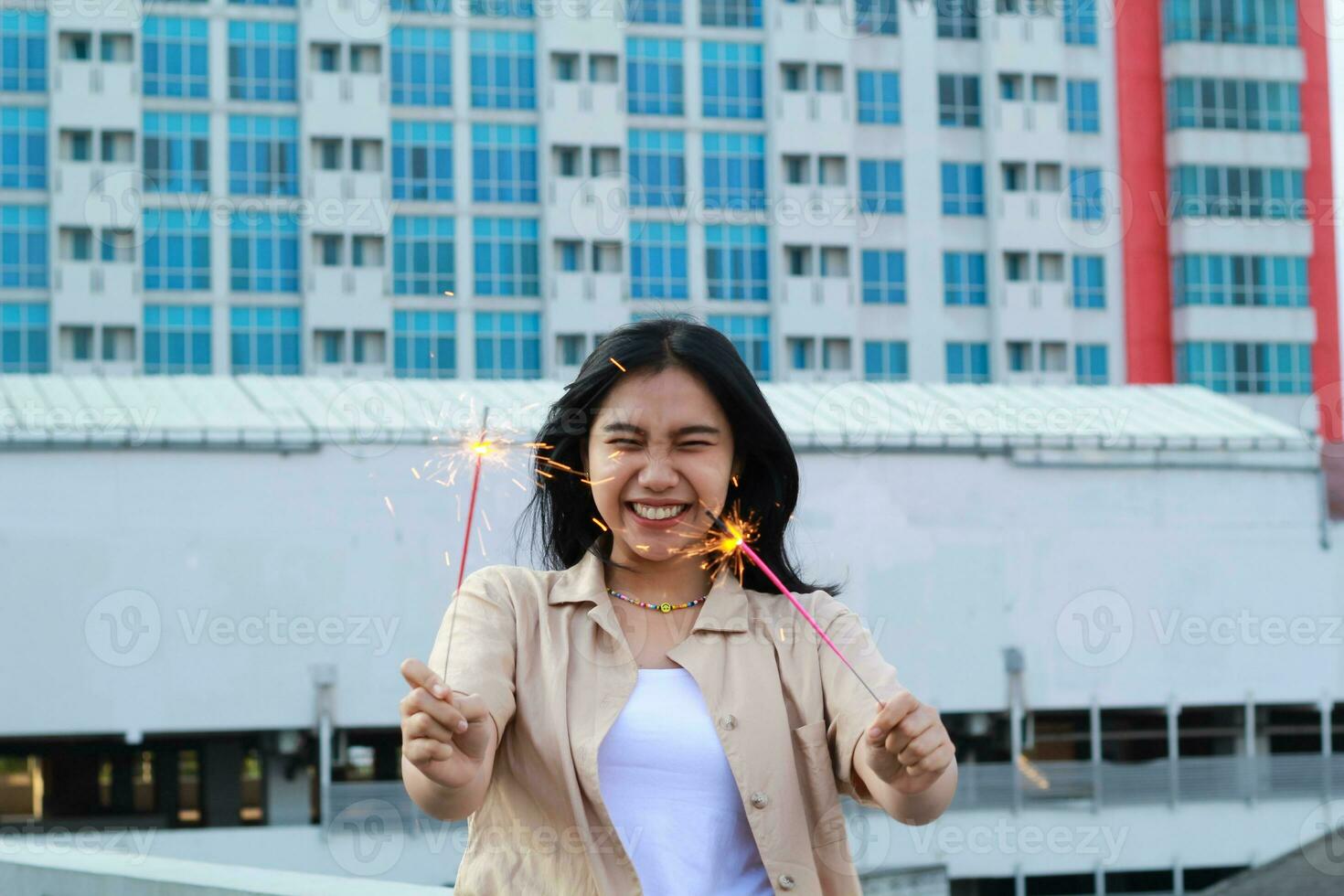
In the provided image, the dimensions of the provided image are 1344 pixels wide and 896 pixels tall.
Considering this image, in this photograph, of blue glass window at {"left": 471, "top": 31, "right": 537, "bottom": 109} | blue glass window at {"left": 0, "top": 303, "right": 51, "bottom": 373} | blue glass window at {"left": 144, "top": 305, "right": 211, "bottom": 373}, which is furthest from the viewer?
blue glass window at {"left": 471, "top": 31, "right": 537, "bottom": 109}

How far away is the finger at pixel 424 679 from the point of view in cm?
210

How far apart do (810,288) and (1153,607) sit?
54.9 ft

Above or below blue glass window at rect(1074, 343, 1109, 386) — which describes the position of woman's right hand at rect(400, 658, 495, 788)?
below

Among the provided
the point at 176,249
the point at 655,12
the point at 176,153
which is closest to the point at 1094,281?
the point at 655,12

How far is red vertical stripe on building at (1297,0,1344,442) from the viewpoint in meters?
45.1

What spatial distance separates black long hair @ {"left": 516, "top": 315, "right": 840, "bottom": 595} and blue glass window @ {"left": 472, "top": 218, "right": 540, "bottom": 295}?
1521 inches

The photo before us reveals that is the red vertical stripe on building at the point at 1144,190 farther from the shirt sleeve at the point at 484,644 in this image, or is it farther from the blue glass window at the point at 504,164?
the shirt sleeve at the point at 484,644

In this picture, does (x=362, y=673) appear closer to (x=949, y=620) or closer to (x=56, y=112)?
(x=949, y=620)

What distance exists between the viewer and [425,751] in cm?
216

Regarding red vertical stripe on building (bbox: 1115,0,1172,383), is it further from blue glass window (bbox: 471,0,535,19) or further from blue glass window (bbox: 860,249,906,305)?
blue glass window (bbox: 471,0,535,19)

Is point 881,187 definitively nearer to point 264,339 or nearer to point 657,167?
point 657,167

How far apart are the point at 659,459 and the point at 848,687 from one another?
16.0 inches

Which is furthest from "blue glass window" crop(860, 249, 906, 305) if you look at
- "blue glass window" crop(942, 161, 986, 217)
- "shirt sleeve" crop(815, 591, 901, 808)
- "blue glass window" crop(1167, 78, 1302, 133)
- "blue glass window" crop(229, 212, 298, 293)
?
"shirt sleeve" crop(815, 591, 901, 808)

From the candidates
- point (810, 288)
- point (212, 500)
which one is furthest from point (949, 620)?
point (810, 288)
